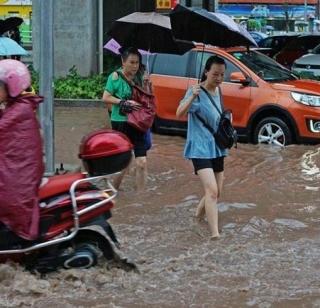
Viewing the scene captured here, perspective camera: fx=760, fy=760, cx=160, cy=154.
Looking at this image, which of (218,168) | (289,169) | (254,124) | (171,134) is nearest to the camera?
(218,168)

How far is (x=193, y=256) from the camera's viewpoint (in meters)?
6.62

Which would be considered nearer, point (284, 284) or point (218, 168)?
point (284, 284)

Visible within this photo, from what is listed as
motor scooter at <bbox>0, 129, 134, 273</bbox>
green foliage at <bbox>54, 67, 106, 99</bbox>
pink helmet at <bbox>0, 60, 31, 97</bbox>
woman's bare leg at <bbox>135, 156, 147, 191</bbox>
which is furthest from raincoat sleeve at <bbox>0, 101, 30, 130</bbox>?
green foliage at <bbox>54, 67, 106, 99</bbox>

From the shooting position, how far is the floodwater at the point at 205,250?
5.54 m

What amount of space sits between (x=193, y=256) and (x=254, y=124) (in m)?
6.00

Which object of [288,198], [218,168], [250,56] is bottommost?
[288,198]

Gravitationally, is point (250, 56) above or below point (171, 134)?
above

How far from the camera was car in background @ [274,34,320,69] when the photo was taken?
2380 cm

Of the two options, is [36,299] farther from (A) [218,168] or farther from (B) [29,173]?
(A) [218,168]

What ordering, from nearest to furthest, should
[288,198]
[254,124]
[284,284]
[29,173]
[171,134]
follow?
[29,173] < [284,284] < [288,198] < [254,124] < [171,134]

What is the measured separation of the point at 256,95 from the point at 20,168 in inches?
287

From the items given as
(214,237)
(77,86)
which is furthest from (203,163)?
(77,86)

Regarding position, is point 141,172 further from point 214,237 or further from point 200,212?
point 214,237

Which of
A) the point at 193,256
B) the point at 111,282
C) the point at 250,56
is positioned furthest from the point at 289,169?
the point at 111,282
